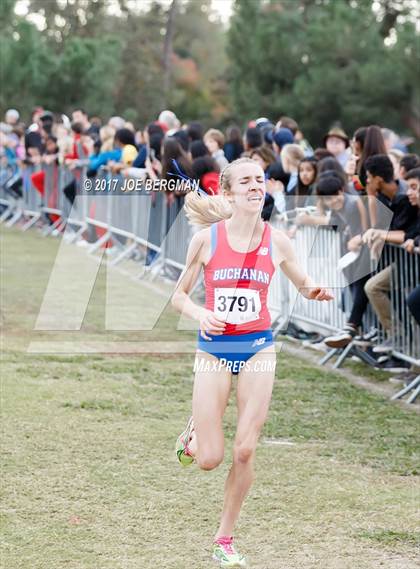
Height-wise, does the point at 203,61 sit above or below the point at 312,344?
above

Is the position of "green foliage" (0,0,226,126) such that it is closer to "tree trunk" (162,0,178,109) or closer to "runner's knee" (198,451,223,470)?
"tree trunk" (162,0,178,109)

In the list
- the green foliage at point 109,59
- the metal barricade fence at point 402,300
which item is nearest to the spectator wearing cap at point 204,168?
the metal barricade fence at point 402,300

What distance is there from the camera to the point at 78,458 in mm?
6762

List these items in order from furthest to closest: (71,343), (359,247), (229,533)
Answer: (71,343), (359,247), (229,533)

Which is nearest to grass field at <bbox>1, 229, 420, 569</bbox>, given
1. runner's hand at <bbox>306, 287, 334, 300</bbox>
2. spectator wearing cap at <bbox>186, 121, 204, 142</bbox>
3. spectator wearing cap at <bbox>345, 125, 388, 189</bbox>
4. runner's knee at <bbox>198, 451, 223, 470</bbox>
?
runner's knee at <bbox>198, 451, 223, 470</bbox>

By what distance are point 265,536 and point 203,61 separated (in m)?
62.6

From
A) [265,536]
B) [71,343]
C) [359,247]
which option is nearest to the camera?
[265,536]

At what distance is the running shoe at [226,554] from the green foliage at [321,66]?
98.5 ft

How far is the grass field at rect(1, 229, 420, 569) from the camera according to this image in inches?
208

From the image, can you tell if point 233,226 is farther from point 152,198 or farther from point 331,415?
point 152,198

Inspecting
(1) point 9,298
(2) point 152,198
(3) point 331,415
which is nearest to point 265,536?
(3) point 331,415

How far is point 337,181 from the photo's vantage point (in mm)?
9734

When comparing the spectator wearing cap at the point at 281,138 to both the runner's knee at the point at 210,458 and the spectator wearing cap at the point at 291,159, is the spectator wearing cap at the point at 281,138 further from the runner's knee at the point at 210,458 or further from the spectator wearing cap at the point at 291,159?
the runner's knee at the point at 210,458

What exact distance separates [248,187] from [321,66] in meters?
32.2
